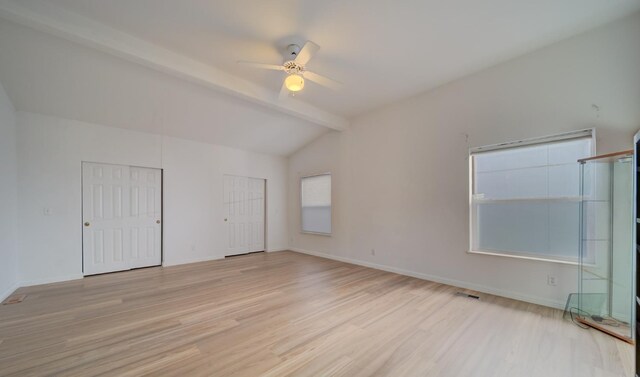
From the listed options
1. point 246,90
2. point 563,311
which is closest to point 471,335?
point 563,311

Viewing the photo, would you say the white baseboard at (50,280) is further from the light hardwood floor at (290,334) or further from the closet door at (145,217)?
the closet door at (145,217)

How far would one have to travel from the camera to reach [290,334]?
244 centimetres

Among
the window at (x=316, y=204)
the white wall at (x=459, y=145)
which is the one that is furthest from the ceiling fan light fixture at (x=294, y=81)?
the window at (x=316, y=204)

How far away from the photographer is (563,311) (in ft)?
9.48

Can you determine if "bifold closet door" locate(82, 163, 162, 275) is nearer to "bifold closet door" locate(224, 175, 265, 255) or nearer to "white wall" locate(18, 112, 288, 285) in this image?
"white wall" locate(18, 112, 288, 285)

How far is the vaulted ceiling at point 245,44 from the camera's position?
97.0 inches

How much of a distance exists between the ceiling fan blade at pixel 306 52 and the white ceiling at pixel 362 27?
226mm

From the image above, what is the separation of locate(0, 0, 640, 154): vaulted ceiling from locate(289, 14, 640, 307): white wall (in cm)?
28

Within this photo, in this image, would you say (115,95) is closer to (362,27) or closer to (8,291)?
(8,291)

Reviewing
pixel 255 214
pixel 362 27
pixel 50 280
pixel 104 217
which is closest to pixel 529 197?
pixel 362 27

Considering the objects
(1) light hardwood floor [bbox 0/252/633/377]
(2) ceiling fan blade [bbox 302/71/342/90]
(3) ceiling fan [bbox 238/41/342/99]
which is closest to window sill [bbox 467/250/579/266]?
(1) light hardwood floor [bbox 0/252/633/377]

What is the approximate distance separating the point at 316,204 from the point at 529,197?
416 cm

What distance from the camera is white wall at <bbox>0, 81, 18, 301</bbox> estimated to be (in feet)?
11.0

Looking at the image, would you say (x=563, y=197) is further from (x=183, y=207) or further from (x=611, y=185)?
(x=183, y=207)
